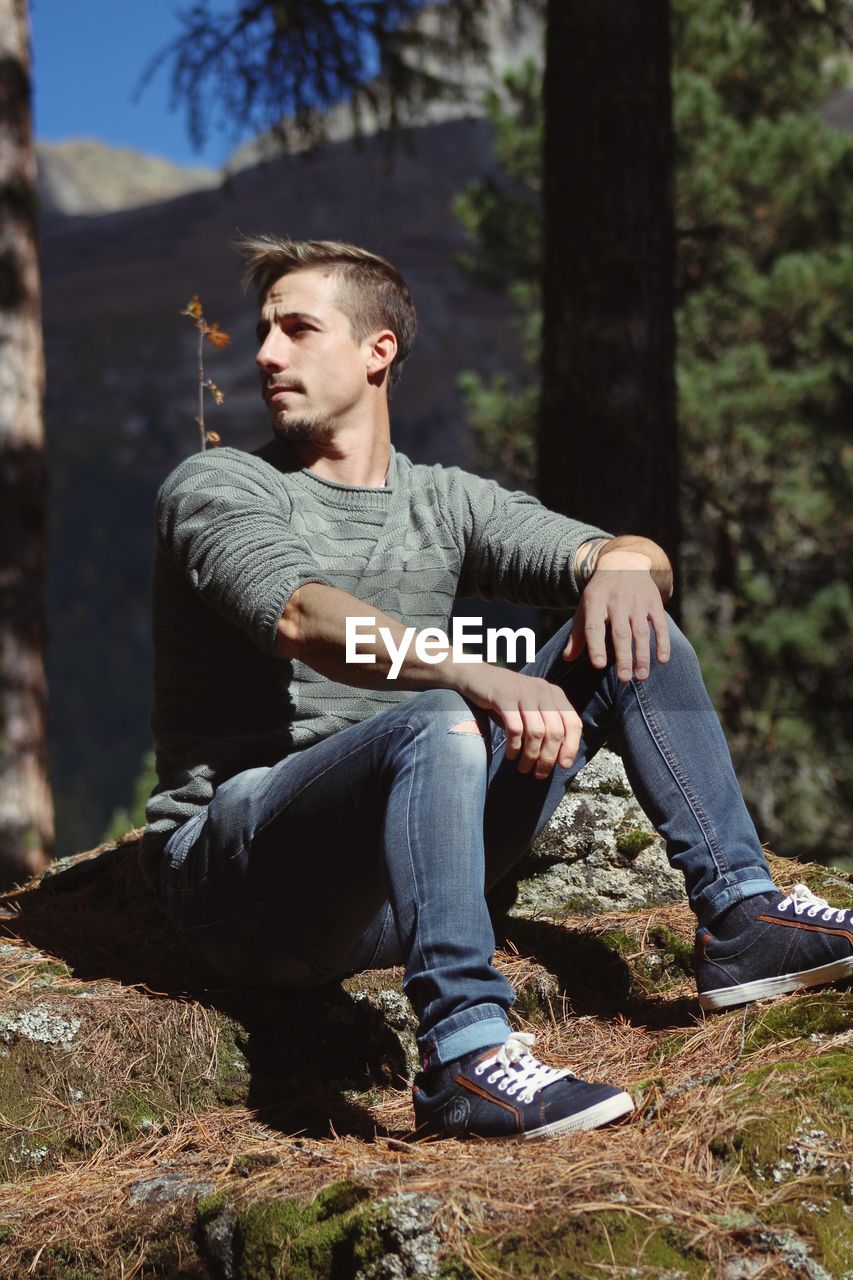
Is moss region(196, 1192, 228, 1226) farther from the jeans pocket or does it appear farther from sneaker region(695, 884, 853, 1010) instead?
sneaker region(695, 884, 853, 1010)

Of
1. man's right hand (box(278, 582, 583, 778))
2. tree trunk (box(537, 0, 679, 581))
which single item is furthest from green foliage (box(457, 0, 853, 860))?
man's right hand (box(278, 582, 583, 778))

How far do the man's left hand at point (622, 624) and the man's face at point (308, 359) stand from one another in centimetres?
79

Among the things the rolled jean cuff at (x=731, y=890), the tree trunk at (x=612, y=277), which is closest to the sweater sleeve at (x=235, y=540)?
the rolled jean cuff at (x=731, y=890)

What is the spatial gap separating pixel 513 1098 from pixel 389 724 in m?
0.66

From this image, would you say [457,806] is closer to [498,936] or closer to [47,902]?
[498,936]

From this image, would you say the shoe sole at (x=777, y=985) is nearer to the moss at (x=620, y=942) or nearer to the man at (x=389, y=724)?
the man at (x=389, y=724)

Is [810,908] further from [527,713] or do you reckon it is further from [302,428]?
[302,428]

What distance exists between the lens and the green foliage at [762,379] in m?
11.7

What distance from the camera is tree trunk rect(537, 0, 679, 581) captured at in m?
4.36

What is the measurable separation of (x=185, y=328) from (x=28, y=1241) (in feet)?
131

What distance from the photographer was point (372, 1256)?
71.2 inches

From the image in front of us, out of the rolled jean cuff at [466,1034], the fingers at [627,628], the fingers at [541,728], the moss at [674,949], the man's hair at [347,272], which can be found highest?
the man's hair at [347,272]

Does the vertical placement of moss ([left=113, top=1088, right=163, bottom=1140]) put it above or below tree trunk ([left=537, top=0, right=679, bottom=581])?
below

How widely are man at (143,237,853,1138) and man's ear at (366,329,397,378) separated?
0.04 ft
